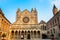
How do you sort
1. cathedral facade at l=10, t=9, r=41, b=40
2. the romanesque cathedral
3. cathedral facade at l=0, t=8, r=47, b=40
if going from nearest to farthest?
the romanesque cathedral, cathedral facade at l=0, t=8, r=47, b=40, cathedral facade at l=10, t=9, r=41, b=40

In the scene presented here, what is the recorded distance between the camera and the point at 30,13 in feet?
165

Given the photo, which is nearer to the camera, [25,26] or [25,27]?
[25,27]

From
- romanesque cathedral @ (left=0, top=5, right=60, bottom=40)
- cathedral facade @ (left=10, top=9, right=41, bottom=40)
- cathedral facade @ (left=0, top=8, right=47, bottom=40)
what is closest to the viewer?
romanesque cathedral @ (left=0, top=5, right=60, bottom=40)

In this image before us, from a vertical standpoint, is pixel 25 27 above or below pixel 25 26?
below

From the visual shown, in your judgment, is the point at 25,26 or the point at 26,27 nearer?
the point at 26,27

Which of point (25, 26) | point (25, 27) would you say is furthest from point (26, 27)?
point (25, 26)

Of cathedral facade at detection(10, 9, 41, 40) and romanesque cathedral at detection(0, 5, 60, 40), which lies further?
cathedral facade at detection(10, 9, 41, 40)

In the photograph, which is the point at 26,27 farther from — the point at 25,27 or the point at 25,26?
the point at 25,26

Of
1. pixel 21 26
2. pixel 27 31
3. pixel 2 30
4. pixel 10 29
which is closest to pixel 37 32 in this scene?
pixel 27 31

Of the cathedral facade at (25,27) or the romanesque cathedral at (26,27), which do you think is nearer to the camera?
the romanesque cathedral at (26,27)

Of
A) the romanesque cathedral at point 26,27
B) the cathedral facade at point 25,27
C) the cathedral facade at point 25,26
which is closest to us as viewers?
the romanesque cathedral at point 26,27

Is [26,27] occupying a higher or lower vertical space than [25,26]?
lower

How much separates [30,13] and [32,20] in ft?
10.7

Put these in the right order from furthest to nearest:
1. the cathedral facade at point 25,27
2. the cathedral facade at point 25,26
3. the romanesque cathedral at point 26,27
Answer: the cathedral facade at point 25,26, the cathedral facade at point 25,27, the romanesque cathedral at point 26,27
